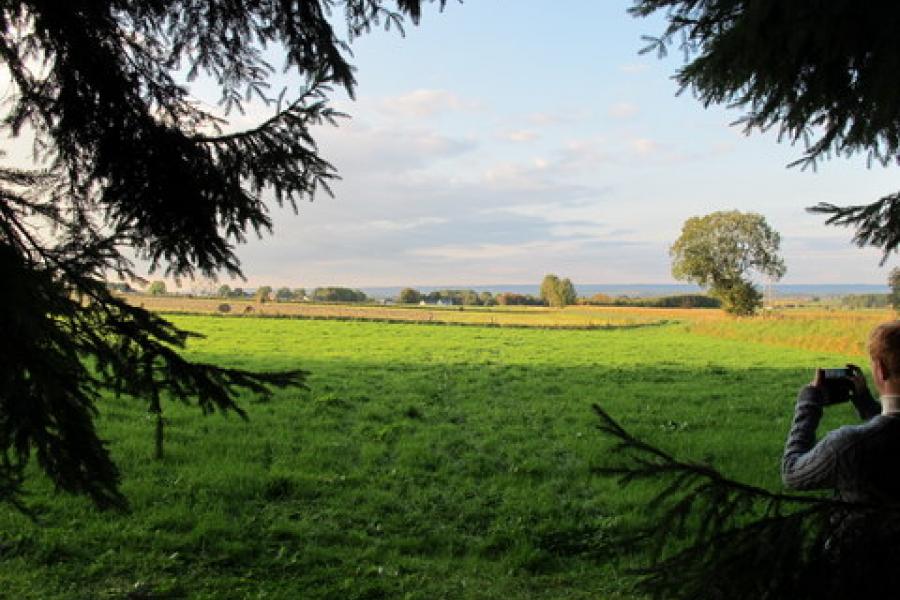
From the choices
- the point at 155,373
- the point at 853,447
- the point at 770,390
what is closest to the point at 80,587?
the point at 155,373

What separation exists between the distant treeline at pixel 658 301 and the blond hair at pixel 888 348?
67.7 meters

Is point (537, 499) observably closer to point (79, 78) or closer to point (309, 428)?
point (309, 428)

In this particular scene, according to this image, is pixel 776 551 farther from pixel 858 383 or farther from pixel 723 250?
pixel 723 250

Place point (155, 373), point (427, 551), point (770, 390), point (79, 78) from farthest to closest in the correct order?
point (770, 390)
point (427, 551)
point (155, 373)
point (79, 78)

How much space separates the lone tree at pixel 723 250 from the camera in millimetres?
50031

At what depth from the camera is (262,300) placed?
50.0 m

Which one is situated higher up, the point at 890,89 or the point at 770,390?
the point at 890,89

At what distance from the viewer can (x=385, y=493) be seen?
645 centimetres

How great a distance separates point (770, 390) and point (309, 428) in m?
10.6

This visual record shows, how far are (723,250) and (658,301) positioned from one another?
2061 cm

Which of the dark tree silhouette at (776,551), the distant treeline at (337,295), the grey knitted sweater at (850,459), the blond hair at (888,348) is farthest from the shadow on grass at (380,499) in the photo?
the distant treeline at (337,295)

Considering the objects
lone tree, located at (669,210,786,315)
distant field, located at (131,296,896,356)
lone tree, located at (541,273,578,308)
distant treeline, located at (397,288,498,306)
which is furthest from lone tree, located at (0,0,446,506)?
lone tree, located at (541,273,578,308)

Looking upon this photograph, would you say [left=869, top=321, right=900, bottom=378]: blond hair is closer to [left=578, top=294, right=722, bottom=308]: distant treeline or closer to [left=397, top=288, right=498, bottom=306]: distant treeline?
[left=397, top=288, right=498, bottom=306]: distant treeline

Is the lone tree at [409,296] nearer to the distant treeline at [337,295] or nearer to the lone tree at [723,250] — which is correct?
the distant treeline at [337,295]
